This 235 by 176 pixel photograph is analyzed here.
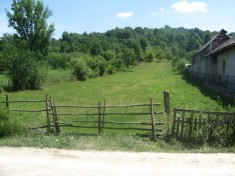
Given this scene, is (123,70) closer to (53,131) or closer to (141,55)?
(141,55)

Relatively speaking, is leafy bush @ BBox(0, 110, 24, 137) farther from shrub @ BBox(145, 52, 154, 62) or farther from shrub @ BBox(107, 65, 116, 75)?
shrub @ BBox(145, 52, 154, 62)

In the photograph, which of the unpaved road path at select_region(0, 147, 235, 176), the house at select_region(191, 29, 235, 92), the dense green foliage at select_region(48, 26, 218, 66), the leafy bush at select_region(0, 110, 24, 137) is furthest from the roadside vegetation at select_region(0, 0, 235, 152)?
the dense green foliage at select_region(48, 26, 218, 66)

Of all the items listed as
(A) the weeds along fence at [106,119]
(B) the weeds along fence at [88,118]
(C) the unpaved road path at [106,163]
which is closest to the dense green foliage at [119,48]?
(B) the weeds along fence at [88,118]

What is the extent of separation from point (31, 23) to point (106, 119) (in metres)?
40.8

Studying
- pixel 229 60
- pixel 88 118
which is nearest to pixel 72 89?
pixel 229 60

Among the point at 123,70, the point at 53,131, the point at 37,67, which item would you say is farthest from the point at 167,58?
the point at 53,131

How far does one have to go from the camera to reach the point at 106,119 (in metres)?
14.9

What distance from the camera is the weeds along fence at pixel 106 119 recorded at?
1121 cm

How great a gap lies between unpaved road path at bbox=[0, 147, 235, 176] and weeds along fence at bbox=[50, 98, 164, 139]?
2323mm

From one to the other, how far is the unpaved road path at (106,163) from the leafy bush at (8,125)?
1.49 metres

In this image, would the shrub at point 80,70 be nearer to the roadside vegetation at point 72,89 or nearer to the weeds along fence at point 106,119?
the roadside vegetation at point 72,89

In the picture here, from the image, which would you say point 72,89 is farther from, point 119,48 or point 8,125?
point 119,48

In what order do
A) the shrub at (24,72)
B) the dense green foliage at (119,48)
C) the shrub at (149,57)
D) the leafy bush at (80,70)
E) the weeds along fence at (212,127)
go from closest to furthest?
the weeds along fence at (212,127), the shrub at (24,72), the leafy bush at (80,70), the dense green foliage at (119,48), the shrub at (149,57)

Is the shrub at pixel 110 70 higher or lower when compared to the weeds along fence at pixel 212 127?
higher
